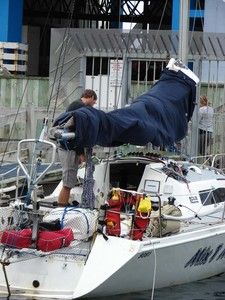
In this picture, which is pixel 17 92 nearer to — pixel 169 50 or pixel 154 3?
pixel 169 50

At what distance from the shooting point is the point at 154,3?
42.0 meters

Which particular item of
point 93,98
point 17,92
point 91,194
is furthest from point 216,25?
point 91,194

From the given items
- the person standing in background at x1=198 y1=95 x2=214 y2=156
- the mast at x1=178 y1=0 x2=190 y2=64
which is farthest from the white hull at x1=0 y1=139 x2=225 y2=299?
the person standing in background at x1=198 y1=95 x2=214 y2=156

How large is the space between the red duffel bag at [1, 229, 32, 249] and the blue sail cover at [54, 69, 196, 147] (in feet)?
4.16

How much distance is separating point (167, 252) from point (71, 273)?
4.62 feet

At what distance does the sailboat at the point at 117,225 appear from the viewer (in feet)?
39.1

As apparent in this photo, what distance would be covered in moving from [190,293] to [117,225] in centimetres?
151

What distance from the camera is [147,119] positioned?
528 inches

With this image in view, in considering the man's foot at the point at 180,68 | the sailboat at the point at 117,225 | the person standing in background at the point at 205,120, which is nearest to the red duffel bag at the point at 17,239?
the sailboat at the point at 117,225

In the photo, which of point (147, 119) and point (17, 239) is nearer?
point (17, 239)

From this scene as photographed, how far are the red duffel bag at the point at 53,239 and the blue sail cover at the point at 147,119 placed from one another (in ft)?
3.61

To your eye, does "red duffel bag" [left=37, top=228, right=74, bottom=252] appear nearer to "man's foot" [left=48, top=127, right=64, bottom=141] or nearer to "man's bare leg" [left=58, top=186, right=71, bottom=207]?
"man's foot" [left=48, top=127, right=64, bottom=141]

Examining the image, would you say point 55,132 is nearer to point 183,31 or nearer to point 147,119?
point 147,119

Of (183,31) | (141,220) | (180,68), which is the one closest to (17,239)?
(141,220)
